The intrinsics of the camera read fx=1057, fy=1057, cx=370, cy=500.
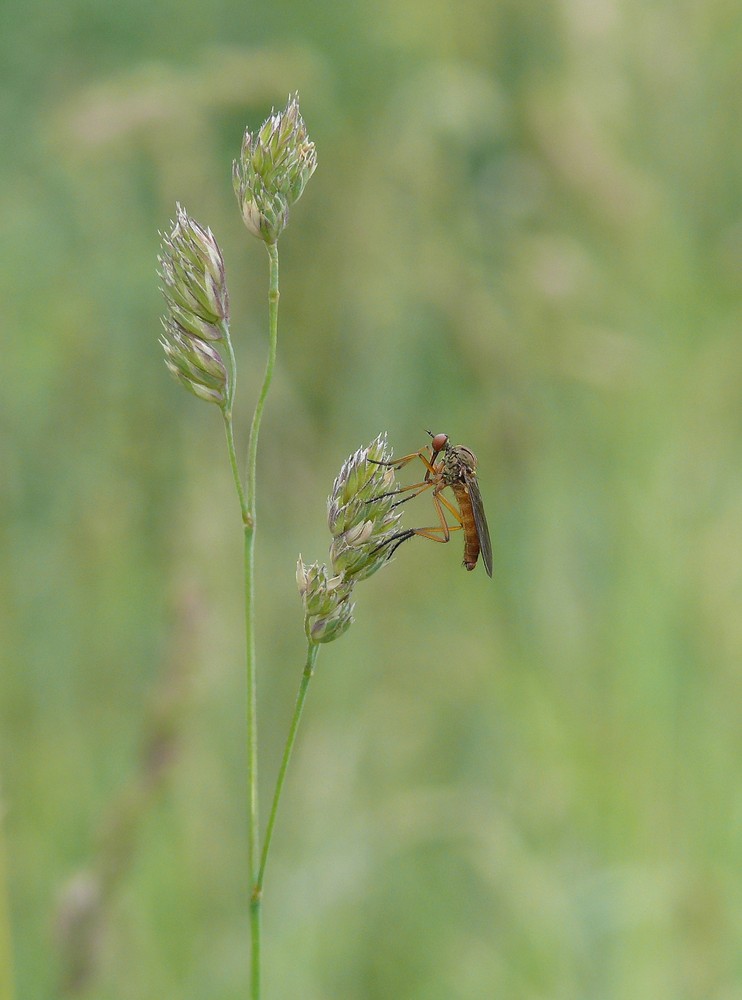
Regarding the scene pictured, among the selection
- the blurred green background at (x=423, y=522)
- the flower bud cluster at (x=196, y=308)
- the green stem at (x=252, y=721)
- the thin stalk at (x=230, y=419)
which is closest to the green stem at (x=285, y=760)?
the green stem at (x=252, y=721)

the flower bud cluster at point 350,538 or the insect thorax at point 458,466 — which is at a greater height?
the insect thorax at point 458,466

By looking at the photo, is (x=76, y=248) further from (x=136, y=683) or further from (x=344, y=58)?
(x=344, y=58)

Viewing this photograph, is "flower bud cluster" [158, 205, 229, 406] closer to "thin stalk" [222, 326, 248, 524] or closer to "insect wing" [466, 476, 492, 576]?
"thin stalk" [222, 326, 248, 524]

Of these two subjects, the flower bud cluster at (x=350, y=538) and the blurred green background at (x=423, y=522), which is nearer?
the flower bud cluster at (x=350, y=538)

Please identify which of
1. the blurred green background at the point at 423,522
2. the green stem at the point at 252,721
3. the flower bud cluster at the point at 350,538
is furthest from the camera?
the blurred green background at the point at 423,522

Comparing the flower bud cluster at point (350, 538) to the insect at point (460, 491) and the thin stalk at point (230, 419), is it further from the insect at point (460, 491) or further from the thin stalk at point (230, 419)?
the insect at point (460, 491)

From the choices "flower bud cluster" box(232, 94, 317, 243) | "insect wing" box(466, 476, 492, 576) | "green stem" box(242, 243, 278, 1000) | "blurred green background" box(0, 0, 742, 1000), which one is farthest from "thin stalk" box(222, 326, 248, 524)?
"blurred green background" box(0, 0, 742, 1000)

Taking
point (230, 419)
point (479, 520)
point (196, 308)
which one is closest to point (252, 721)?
point (230, 419)

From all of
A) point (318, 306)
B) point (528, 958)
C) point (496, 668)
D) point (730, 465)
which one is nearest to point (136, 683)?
point (496, 668)
